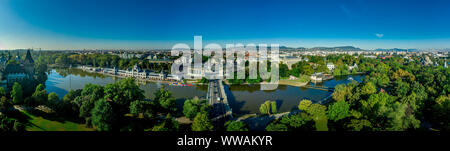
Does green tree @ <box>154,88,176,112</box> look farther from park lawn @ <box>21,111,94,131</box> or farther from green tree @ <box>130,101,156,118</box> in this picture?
park lawn @ <box>21,111,94,131</box>

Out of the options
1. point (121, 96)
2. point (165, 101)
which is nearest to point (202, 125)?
point (165, 101)

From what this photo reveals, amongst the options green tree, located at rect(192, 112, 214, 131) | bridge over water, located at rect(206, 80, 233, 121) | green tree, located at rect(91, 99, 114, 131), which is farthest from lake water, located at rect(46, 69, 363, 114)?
green tree, located at rect(91, 99, 114, 131)

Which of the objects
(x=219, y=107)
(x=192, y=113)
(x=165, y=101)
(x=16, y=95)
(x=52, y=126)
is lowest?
(x=52, y=126)

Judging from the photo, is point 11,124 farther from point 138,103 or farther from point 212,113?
point 212,113

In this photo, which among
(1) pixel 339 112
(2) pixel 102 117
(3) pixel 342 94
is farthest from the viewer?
(3) pixel 342 94

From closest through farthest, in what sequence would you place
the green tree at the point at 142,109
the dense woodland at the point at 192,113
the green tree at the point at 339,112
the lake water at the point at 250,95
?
the dense woodland at the point at 192,113 → the green tree at the point at 339,112 → the green tree at the point at 142,109 → the lake water at the point at 250,95

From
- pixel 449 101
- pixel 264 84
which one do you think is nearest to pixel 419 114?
pixel 449 101

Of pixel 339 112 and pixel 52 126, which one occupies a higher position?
pixel 339 112

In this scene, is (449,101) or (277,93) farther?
(277,93)

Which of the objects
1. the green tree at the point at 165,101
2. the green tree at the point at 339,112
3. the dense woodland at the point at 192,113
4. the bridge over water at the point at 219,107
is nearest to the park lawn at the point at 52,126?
the dense woodland at the point at 192,113

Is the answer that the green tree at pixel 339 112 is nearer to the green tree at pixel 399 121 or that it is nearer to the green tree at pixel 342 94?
the green tree at pixel 399 121

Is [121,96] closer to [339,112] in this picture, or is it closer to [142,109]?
[142,109]
